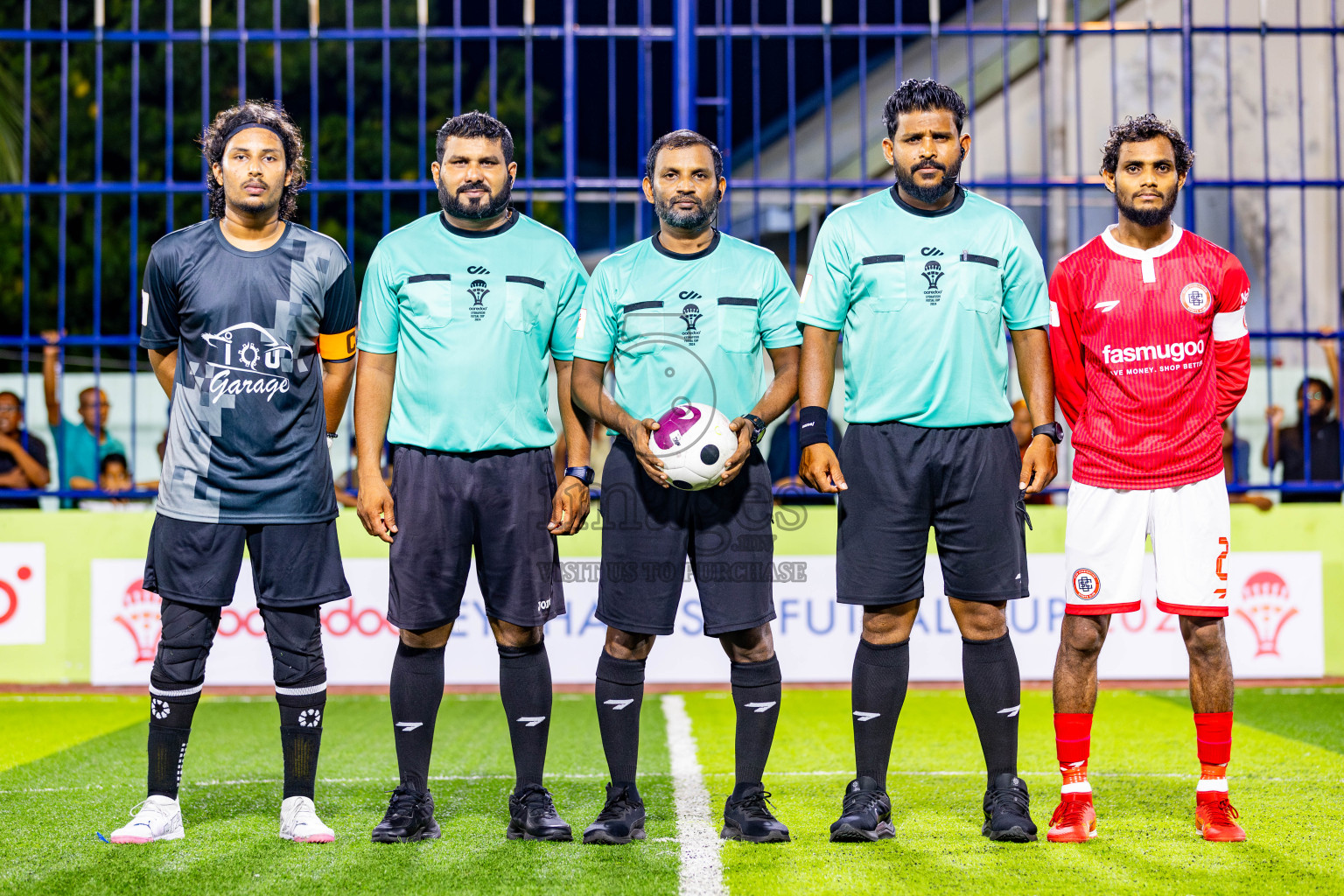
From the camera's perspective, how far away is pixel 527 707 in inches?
157

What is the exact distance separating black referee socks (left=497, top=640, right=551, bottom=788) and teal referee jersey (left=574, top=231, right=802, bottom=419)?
843mm

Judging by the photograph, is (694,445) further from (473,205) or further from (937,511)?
(473,205)

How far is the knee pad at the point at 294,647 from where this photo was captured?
395 cm

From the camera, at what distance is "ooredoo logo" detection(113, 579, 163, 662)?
7.45 meters

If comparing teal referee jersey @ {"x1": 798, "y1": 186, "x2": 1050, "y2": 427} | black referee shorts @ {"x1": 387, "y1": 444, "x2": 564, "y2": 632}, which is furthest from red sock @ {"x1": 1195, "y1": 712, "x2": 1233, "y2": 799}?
black referee shorts @ {"x1": 387, "y1": 444, "x2": 564, "y2": 632}

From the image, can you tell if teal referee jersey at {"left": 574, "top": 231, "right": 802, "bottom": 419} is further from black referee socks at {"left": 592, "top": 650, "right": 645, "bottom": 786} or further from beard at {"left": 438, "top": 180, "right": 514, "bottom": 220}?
black referee socks at {"left": 592, "top": 650, "right": 645, "bottom": 786}

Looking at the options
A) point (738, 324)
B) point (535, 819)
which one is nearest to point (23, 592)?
point (535, 819)

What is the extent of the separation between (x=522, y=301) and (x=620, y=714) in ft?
4.23

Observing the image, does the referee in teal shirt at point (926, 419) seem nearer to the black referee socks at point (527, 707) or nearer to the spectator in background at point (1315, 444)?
the black referee socks at point (527, 707)

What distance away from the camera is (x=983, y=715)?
3.93 meters

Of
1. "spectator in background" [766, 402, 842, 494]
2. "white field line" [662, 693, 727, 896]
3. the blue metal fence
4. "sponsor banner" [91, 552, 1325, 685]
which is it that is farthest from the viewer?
the blue metal fence

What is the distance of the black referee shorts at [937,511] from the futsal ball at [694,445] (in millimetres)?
456

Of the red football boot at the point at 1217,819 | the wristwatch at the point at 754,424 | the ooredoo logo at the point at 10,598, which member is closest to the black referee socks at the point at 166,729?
the wristwatch at the point at 754,424

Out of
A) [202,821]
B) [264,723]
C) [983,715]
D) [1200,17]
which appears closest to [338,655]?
[264,723]
